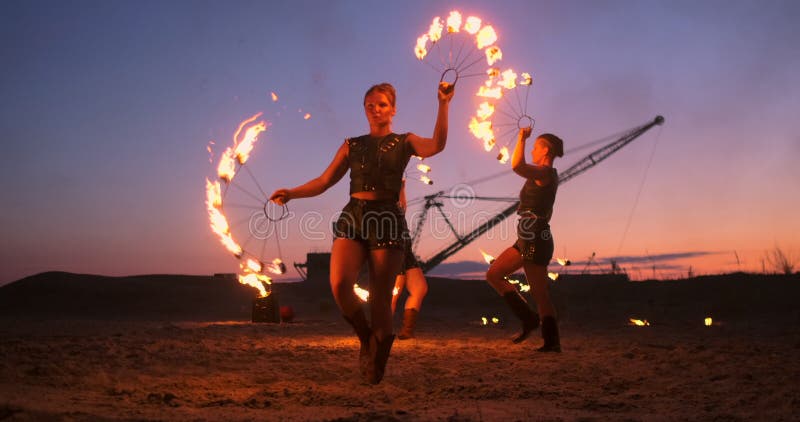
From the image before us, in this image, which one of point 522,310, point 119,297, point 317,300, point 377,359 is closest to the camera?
point 377,359

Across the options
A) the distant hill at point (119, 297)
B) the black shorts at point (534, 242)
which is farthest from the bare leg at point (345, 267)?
the distant hill at point (119, 297)

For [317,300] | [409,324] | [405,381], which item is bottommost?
[405,381]

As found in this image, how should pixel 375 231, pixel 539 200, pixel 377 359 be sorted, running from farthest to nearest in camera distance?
pixel 539 200
pixel 375 231
pixel 377 359

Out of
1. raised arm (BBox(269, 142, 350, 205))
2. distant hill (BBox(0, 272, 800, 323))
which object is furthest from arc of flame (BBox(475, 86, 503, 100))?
distant hill (BBox(0, 272, 800, 323))

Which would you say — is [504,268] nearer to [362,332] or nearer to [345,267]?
[362,332]

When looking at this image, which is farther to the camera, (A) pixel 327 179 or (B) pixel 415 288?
(B) pixel 415 288

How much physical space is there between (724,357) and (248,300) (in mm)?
16190

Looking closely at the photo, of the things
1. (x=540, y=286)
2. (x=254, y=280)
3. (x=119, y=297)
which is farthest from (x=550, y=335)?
(x=119, y=297)

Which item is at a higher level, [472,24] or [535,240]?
[472,24]

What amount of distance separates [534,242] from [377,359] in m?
2.72

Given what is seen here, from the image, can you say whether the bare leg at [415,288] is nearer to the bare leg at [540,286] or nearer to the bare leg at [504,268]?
A: the bare leg at [504,268]

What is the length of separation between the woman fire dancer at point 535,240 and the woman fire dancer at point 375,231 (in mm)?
2025

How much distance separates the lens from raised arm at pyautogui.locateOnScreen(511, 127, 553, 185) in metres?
6.71

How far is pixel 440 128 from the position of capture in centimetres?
480
